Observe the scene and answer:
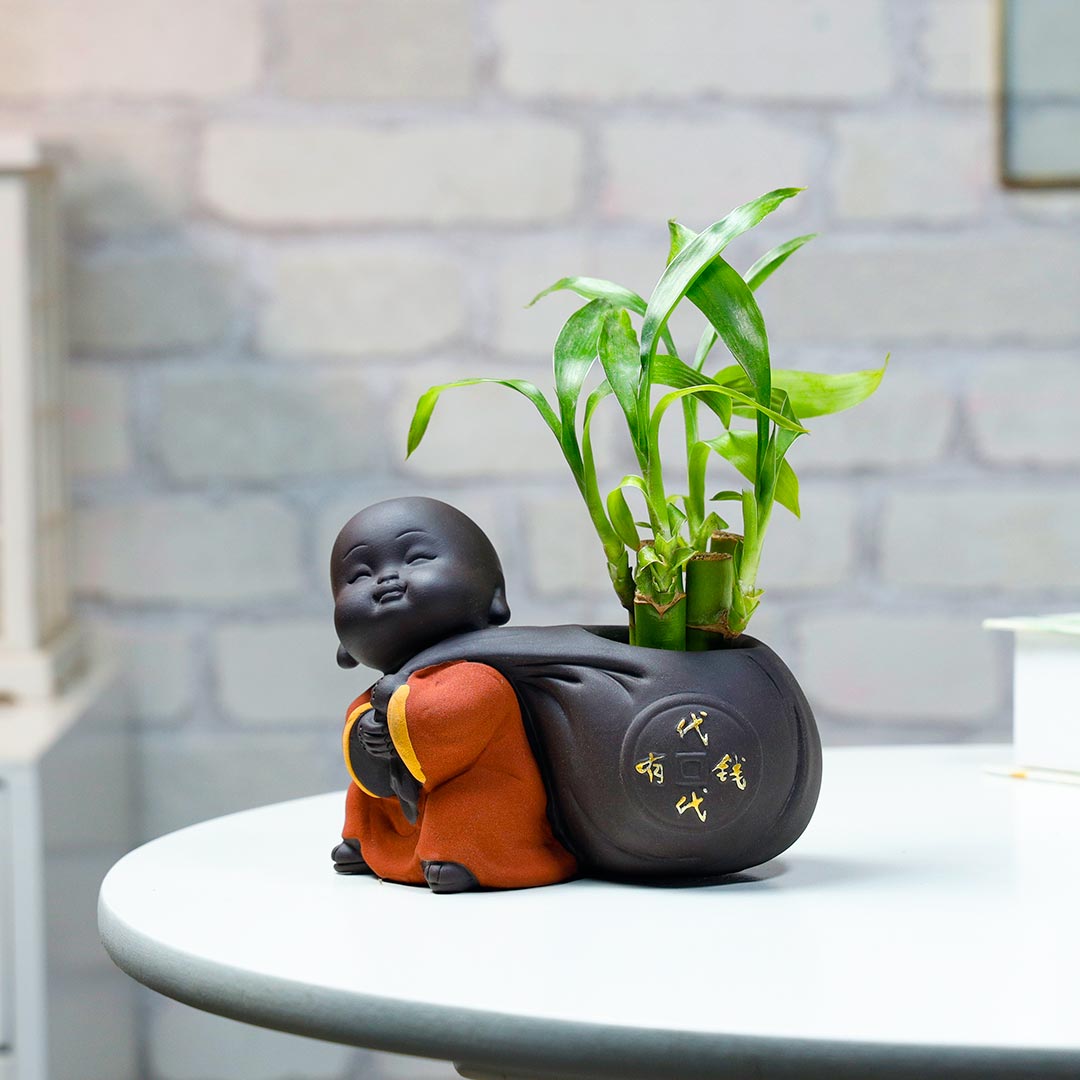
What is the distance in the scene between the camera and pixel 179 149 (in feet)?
4.91

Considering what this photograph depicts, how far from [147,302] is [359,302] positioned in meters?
0.22

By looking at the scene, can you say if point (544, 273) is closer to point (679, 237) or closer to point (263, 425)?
point (263, 425)

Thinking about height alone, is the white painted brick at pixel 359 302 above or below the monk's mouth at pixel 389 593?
above

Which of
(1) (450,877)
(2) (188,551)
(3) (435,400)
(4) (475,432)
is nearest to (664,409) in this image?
(3) (435,400)

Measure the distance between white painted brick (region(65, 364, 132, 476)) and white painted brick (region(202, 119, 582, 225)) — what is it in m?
0.22

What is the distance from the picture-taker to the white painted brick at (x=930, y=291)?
1.51 metres

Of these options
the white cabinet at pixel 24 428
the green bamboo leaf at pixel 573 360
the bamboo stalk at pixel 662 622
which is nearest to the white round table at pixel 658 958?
the bamboo stalk at pixel 662 622

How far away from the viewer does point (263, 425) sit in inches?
59.2

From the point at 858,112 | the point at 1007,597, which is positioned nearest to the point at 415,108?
the point at 858,112

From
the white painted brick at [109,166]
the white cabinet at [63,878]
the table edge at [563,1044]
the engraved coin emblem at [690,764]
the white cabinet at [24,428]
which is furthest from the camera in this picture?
the white painted brick at [109,166]

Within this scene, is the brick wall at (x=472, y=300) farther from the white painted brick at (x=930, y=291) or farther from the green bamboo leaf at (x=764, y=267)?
the green bamboo leaf at (x=764, y=267)

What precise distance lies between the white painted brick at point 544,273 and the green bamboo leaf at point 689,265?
812 mm

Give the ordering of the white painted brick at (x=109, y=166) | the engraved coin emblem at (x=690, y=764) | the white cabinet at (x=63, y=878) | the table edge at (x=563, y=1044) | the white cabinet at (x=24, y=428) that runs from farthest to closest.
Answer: the white painted brick at (x=109, y=166)
the white cabinet at (x=24, y=428)
the white cabinet at (x=63, y=878)
the engraved coin emblem at (x=690, y=764)
the table edge at (x=563, y=1044)

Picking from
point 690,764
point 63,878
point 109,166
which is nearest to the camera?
point 690,764
